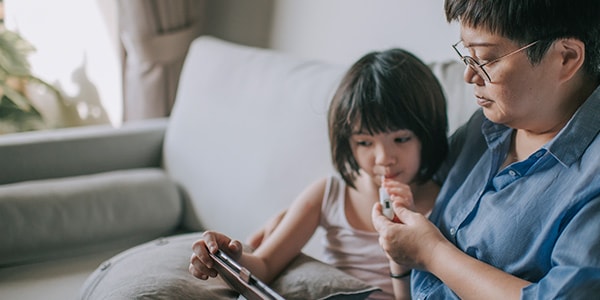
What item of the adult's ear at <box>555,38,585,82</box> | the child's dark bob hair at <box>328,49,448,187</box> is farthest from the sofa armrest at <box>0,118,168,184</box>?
the adult's ear at <box>555,38,585,82</box>

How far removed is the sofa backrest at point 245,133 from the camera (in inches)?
71.5

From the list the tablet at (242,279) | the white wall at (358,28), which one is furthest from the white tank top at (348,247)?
the white wall at (358,28)

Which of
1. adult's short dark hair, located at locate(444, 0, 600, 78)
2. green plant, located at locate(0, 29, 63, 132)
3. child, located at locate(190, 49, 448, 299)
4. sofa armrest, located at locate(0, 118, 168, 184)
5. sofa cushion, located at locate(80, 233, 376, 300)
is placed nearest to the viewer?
adult's short dark hair, located at locate(444, 0, 600, 78)

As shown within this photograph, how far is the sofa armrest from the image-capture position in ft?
6.85

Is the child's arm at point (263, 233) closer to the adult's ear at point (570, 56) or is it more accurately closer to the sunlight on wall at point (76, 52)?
the adult's ear at point (570, 56)

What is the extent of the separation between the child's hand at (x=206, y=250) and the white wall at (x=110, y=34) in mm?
1071

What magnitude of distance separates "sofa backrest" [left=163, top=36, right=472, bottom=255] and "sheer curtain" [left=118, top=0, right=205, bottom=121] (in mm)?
440

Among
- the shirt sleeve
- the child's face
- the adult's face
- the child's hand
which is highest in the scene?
the adult's face

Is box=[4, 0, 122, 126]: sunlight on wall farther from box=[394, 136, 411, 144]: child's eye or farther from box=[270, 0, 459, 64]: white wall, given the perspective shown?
box=[394, 136, 411, 144]: child's eye

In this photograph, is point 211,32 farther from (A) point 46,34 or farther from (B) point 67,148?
(B) point 67,148

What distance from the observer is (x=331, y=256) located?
5.22 feet

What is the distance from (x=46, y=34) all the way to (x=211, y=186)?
116 centimetres

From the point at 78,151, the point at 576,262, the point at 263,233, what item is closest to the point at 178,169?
the point at 78,151

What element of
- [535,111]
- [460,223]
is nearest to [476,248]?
[460,223]
